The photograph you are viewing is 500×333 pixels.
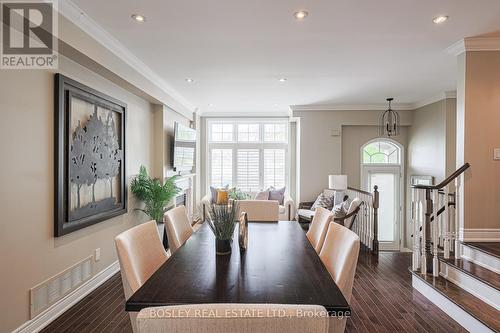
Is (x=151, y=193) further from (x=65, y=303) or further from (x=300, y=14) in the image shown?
(x=300, y=14)

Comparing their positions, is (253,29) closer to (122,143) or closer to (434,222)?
(122,143)

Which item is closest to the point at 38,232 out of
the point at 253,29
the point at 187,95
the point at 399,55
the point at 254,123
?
the point at 253,29

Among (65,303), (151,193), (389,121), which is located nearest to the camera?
(65,303)

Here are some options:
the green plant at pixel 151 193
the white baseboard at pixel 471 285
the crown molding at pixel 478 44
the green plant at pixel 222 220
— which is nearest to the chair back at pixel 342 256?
the green plant at pixel 222 220

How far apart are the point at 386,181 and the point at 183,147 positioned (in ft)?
15.1

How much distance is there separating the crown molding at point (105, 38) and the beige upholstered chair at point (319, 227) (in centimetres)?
267

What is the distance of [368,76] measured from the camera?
4.25 meters

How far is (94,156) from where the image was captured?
3154 millimetres

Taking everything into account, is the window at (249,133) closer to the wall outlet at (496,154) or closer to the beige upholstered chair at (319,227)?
the beige upholstered chair at (319,227)

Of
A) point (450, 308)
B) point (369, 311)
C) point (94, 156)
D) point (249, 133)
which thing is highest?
point (249, 133)

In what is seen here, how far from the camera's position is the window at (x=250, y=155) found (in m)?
7.45

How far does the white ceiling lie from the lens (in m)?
2.37

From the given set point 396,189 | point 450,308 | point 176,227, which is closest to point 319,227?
point 176,227

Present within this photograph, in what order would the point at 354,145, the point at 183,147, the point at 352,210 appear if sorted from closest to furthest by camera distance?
the point at 352,210 < the point at 183,147 < the point at 354,145
